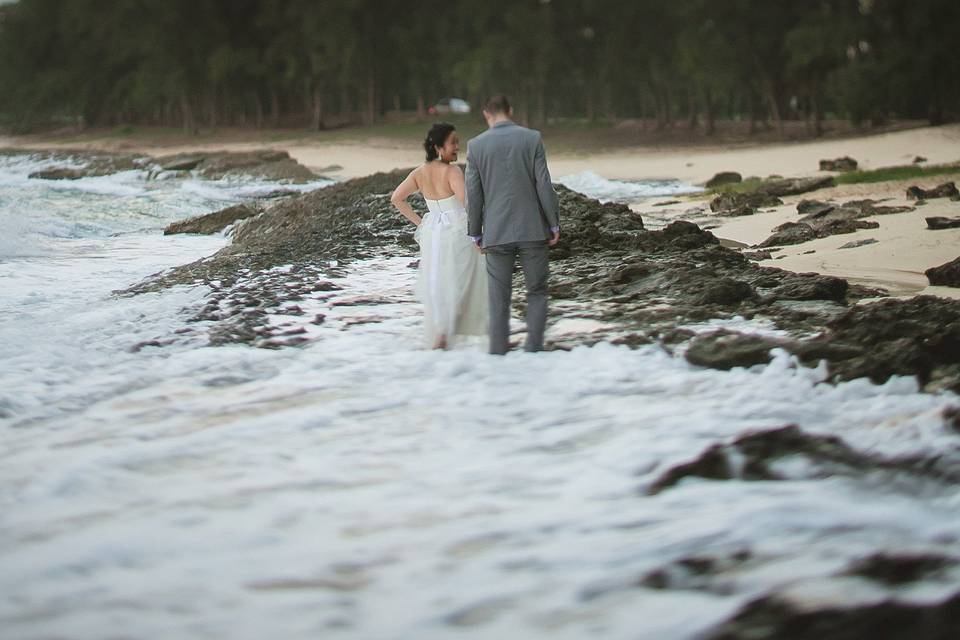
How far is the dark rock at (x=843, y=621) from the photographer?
4.13 metres

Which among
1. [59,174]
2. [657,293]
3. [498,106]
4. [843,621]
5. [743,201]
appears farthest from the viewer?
[59,174]

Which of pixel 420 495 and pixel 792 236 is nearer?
pixel 420 495

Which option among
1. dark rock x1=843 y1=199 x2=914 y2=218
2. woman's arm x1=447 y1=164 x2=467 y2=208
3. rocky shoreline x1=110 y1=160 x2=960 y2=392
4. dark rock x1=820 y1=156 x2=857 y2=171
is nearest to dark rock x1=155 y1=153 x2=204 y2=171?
dark rock x1=820 y1=156 x2=857 y2=171

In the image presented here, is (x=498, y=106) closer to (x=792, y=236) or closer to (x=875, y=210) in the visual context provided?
(x=792, y=236)

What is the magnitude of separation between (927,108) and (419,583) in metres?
42.6

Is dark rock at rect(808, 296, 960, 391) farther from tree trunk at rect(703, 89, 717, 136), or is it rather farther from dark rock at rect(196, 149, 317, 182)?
tree trunk at rect(703, 89, 717, 136)

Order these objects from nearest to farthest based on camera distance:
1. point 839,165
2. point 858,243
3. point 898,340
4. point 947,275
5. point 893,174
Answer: point 898,340, point 947,275, point 858,243, point 893,174, point 839,165

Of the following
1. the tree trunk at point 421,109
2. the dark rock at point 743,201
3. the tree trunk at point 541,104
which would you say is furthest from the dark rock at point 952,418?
the tree trunk at point 421,109

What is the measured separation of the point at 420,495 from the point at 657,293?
5748mm

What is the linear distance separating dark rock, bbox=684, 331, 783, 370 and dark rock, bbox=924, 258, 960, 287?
11.0 ft

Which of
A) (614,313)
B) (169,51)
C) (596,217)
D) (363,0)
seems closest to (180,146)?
(169,51)

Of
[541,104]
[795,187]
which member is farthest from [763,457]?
[541,104]

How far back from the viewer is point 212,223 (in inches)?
854

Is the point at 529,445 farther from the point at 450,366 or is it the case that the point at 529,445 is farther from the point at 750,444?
the point at 450,366
